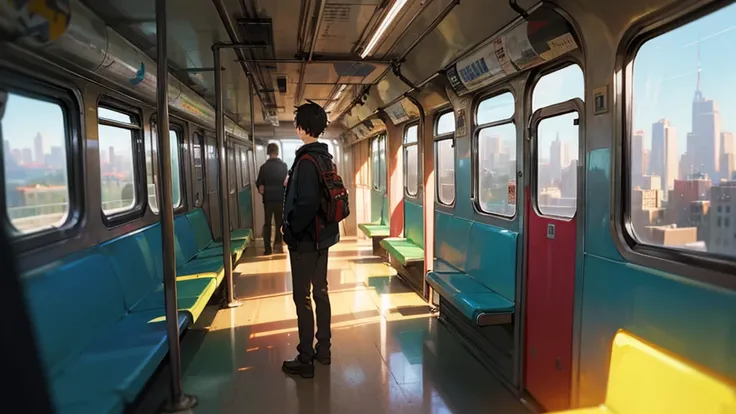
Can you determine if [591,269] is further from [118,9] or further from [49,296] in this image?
[118,9]

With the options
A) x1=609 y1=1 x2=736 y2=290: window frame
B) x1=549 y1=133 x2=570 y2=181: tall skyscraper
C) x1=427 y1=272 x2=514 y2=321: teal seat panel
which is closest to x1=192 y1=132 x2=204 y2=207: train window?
x1=427 y1=272 x2=514 y2=321: teal seat panel

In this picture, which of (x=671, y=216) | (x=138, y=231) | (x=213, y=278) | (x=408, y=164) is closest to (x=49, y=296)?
(x=138, y=231)

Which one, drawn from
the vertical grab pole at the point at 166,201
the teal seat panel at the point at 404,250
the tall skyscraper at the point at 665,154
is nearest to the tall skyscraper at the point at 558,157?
the tall skyscraper at the point at 665,154

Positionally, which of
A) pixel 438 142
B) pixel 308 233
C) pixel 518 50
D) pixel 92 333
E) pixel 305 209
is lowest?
pixel 92 333

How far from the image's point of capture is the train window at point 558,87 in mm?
2857

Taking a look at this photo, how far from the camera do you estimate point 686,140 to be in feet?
6.64

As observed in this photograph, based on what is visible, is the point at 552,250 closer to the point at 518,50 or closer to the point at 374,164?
the point at 518,50

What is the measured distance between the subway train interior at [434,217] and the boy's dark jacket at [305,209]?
837 millimetres

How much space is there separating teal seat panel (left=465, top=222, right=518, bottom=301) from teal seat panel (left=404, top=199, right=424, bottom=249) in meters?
1.96

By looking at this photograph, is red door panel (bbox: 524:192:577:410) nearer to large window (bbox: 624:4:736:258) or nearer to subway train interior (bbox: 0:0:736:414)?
subway train interior (bbox: 0:0:736:414)

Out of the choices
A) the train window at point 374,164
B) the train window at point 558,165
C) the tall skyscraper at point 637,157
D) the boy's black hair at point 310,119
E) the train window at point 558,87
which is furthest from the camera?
the train window at point 374,164

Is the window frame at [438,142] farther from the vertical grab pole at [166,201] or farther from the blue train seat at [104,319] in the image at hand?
the vertical grab pole at [166,201]

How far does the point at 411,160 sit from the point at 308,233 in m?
4.17

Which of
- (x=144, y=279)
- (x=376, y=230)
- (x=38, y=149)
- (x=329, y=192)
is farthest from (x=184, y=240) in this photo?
(x=376, y=230)
